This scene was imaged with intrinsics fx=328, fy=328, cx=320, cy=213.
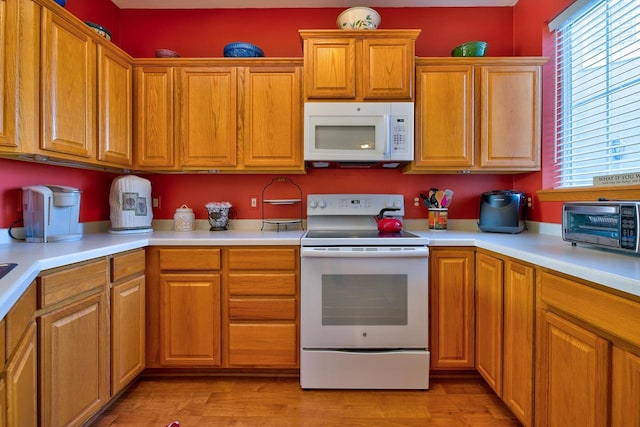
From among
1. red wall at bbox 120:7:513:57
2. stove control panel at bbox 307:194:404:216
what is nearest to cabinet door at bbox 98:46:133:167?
red wall at bbox 120:7:513:57

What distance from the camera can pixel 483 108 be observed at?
228 cm

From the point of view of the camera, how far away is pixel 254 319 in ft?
6.55

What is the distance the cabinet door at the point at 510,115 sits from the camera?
89.0 inches

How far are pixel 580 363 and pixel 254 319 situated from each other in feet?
5.13

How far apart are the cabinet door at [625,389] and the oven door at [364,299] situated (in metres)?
0.98

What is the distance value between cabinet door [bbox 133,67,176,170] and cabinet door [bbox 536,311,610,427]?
2.40 metres

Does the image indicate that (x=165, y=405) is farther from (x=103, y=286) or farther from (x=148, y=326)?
(x=103, y=286)

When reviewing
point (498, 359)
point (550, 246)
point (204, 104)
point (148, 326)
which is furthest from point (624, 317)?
point (204, 104)

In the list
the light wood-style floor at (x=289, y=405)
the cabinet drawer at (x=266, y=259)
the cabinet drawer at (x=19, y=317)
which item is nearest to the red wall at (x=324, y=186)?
the cabinet drawer at (x=266, y=259)

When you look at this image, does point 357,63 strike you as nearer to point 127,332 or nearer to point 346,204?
point 346,204

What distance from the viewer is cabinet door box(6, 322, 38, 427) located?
1055mm

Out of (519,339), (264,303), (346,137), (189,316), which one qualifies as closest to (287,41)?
(346,137)

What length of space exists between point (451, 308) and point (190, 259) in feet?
5.27

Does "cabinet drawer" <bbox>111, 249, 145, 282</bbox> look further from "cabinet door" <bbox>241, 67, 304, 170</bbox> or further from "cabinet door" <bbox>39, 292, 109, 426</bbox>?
"cabinet door" <bbox>241, 67, 304, 170</bbox>
